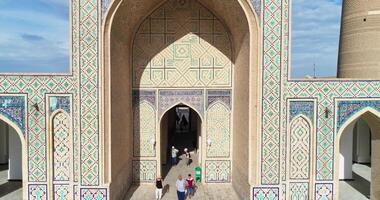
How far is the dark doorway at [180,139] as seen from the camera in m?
7.59

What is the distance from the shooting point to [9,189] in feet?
20.5

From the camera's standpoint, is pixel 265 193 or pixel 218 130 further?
pixel 218 130

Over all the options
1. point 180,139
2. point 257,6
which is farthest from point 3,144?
point 257,6

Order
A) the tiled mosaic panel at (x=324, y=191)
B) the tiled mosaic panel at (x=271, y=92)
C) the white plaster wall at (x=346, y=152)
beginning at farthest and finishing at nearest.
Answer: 1. the white plaster wall at (x=346, y=152)
2. the tiled mosaic panel at (x=324, y=191)
3. the tiled mosaic panel at (x=271, y=92)

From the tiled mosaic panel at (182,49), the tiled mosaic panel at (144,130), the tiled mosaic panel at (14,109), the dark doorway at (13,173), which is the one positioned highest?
the tiled mosaic panel at (182,49)

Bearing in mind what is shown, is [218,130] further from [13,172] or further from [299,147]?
[13,172]

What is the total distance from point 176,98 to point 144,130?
3.37 feet

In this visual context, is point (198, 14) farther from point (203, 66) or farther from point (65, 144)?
point (65, 144)

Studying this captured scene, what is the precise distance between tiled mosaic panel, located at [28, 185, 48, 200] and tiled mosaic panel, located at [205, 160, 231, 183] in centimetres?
332

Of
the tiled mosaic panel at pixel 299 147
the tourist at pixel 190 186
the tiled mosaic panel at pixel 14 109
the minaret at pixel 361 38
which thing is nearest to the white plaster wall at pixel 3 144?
the tiled mosaic panel at pixel 14 109

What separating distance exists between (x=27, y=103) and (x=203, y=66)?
11.6 ft

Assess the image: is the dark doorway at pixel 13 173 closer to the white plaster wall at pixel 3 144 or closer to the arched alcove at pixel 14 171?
the arched alcove at pixel 14 171

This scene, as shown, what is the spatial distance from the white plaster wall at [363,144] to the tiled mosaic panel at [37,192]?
818 cm

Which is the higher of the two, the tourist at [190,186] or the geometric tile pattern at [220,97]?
the geometric tile pattern at [220,97]
